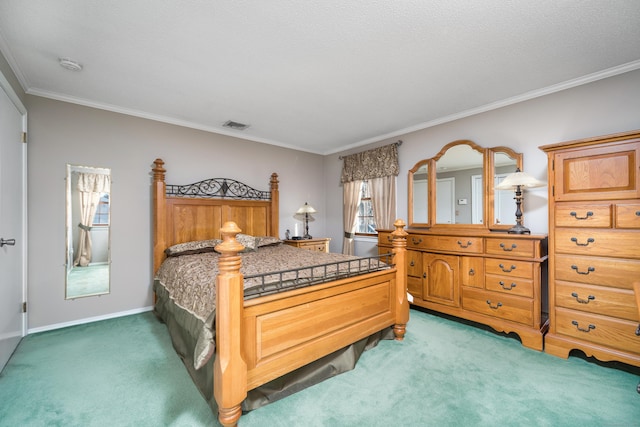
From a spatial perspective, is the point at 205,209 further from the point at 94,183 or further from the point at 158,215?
the point at 94,183

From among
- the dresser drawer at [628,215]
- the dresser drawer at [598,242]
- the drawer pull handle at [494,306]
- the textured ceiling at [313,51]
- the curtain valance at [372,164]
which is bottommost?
the drawer pull handle at [494,306]

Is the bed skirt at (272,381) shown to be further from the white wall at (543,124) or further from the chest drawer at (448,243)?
the white wall at (543,124)

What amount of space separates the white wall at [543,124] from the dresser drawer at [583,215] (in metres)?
0.54

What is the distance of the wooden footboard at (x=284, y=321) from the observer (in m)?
1.49

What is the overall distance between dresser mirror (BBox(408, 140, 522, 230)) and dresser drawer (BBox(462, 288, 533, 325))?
80 cm

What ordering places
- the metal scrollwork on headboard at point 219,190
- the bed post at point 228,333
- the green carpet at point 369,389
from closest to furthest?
the bed post at point 228,333 → the green carpet at point 369,389 → the metal scrollwork on headboard at point 219,190

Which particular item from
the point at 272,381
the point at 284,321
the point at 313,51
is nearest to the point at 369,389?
the point at 272,381

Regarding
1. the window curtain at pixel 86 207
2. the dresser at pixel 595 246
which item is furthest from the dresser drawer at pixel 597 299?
the window curtain at pixel 86 207

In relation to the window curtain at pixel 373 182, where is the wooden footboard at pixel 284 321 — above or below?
below

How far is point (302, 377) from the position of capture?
1.92 m

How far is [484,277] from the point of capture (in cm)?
286

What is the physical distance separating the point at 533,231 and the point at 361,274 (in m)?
2.01

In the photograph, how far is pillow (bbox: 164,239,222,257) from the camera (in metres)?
3.27

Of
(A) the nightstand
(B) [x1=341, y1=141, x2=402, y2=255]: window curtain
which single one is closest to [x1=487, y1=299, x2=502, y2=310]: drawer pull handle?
(B) [x1=341, y1=141, x2=402, y2=255]: window curtain
